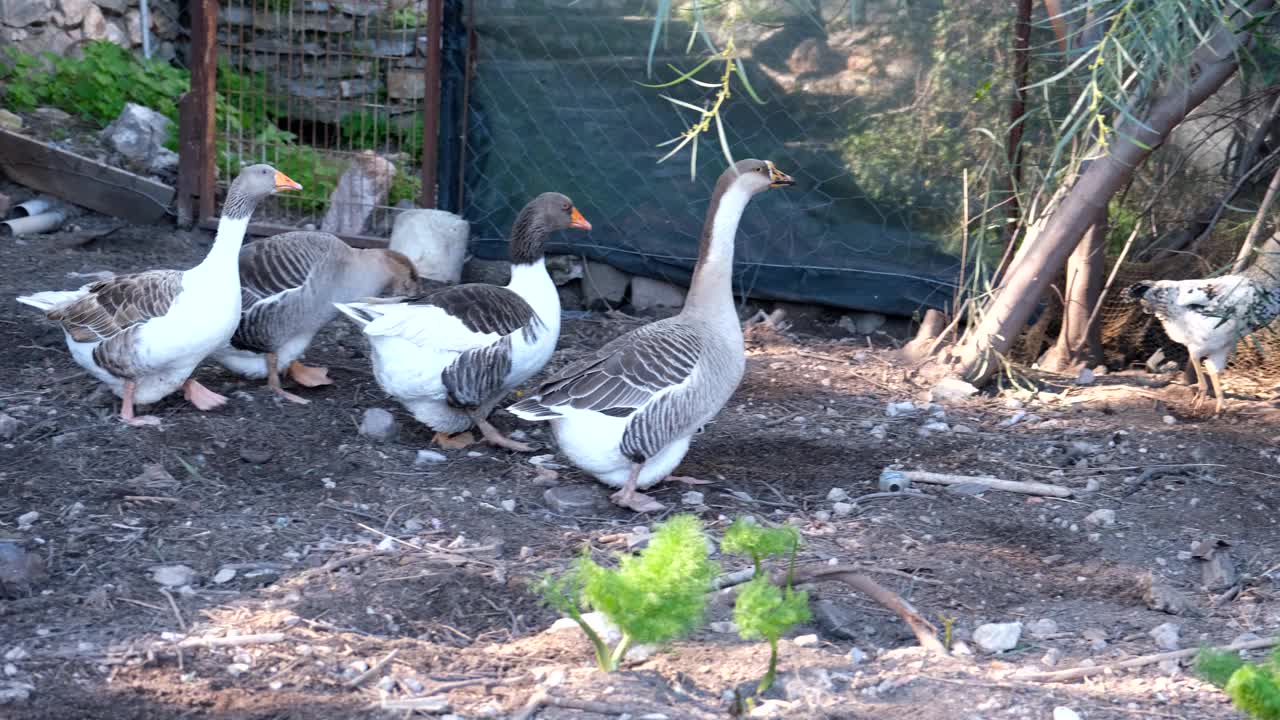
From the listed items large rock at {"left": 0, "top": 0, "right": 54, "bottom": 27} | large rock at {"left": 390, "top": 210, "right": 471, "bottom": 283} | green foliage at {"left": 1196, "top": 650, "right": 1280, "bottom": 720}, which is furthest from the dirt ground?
large rock at {"left": 0, "top": 0, "right": 54, "bottom": 27}

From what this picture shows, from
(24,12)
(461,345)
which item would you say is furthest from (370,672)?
(24,12)

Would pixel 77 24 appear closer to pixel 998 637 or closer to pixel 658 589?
pixel 658 589

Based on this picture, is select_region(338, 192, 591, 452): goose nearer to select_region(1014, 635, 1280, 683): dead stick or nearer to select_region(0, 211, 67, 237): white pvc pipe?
select_region(1014, 635, 1280, 683): dead stick

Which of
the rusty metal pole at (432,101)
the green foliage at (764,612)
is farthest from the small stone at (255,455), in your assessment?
the rusty metal pole at (432,101)

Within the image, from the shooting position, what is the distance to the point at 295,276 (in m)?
5.51

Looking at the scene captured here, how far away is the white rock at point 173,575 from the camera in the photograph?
12.2ft

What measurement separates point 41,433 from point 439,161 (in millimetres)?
3141

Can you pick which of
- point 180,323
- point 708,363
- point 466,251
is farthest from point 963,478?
point 466,251

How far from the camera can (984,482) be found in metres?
4.78

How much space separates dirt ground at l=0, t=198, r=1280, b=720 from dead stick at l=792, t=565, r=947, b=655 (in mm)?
103

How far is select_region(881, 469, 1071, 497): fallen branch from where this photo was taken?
470cm

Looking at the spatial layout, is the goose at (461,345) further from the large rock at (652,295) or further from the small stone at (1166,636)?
the small stone at (1166,636)

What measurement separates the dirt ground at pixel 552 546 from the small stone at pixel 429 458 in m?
0.06

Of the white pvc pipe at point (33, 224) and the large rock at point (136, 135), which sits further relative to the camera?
the large rock at point (136, 135)
